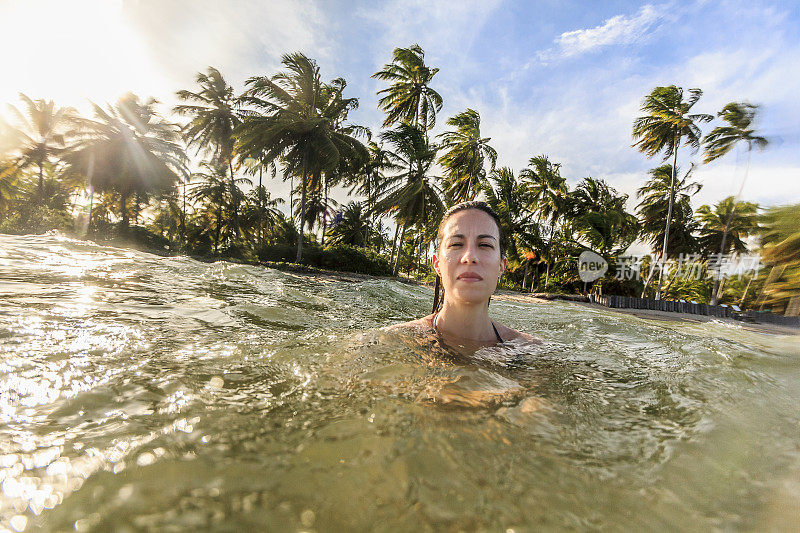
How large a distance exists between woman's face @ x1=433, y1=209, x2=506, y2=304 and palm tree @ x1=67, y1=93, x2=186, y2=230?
90.6 ft

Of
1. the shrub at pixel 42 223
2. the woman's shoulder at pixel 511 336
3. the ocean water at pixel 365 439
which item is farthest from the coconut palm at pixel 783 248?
the shrub at pixel 42 223

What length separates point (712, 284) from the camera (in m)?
27.4

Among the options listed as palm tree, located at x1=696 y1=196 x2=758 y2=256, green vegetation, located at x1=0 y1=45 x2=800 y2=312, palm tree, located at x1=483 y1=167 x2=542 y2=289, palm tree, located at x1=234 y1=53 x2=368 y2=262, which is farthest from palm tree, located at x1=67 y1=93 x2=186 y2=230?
palm tree, located at x1=696 y1=196 x2=758 y2=256

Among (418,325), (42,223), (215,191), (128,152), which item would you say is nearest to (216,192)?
(215,191)

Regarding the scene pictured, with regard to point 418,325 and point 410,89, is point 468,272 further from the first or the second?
point 410,89

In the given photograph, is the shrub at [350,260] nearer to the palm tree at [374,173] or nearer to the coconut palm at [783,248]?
the palm tree at [374,173]

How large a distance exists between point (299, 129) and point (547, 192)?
19.9 m

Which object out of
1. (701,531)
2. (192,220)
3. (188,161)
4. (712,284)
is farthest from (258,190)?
(712,284)

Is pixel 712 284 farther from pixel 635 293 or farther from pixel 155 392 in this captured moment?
pixel 155 392

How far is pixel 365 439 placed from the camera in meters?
1.14

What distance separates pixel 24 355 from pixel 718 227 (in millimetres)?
A: 39732

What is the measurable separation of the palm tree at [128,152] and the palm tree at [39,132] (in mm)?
A: 3287

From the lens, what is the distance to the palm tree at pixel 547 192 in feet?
86.8

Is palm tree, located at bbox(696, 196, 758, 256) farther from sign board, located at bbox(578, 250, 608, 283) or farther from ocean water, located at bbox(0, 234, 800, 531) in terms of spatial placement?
ocean water, located at bbox(0, 234, 800, 531)
